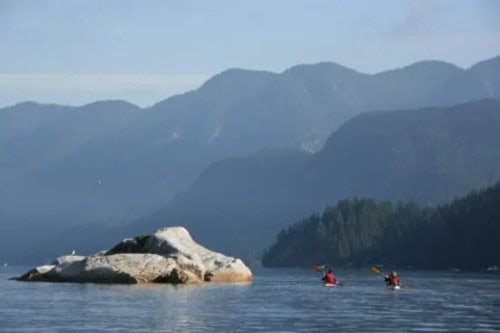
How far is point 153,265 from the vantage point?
97250mm

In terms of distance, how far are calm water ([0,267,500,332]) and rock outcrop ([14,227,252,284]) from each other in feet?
Answer: 17.4

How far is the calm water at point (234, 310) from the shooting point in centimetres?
5330

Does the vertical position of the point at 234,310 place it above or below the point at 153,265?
below

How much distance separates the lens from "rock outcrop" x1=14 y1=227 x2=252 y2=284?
318ft

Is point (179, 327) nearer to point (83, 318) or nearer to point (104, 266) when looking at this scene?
point (83, 318)

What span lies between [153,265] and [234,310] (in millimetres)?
33704

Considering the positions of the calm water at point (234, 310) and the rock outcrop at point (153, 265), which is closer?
the calm water at point (234, 310)

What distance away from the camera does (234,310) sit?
64188mm

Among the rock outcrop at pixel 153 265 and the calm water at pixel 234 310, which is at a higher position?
the rock outcrop at pixel 153 265

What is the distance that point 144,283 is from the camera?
318 ft

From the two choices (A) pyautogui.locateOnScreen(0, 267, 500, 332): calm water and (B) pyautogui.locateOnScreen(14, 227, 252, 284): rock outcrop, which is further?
(B) pyautogui.locateOnScreen(14, 227, 252, 284): rock outcrop

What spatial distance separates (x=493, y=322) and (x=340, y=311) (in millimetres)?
9995

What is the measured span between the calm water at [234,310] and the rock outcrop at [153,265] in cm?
530

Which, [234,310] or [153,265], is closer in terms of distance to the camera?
[234,310]
